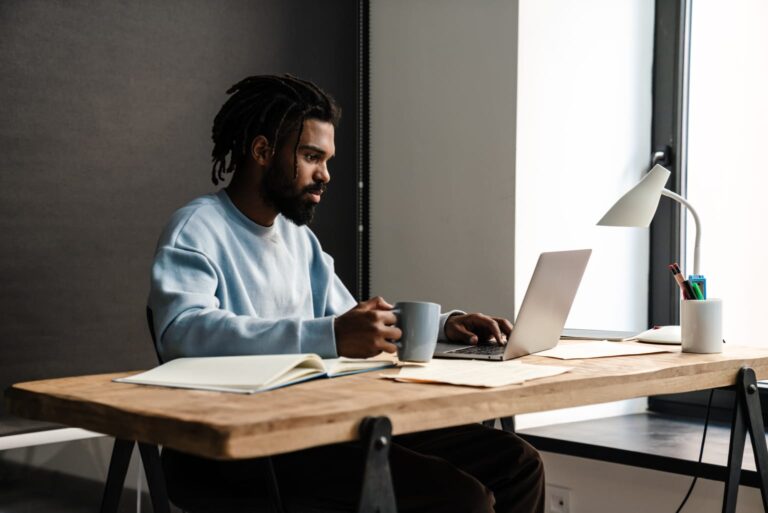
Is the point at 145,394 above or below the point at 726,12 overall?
below

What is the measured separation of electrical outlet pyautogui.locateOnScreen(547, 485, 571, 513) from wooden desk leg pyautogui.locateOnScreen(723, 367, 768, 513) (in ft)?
2.83

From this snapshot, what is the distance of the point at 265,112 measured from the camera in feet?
5.93

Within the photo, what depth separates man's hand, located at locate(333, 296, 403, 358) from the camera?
4.18ft

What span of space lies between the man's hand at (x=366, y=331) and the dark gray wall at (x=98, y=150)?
1133 millimetres

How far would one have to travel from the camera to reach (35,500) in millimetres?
2047

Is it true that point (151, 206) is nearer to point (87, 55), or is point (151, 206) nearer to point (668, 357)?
point (87, 55)

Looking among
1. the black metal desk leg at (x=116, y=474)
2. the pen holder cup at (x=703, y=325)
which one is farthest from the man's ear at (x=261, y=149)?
the pen holder cup at (x=703, y=325)

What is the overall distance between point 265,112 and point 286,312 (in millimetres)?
390

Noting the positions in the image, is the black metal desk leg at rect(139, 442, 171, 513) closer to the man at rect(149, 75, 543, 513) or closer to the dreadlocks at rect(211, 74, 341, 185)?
the man at rect(149, 75, 543, 513)

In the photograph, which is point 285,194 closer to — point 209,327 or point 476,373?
point 209,327

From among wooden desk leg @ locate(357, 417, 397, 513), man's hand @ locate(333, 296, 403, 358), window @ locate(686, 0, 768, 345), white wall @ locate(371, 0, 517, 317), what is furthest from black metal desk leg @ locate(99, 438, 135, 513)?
window @ locate(686, 0, 768, 345)

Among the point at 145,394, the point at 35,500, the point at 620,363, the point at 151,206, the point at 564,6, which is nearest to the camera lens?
the point at 145,394

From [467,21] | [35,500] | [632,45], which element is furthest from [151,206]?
[632,45]

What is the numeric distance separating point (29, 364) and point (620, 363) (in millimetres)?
1357
